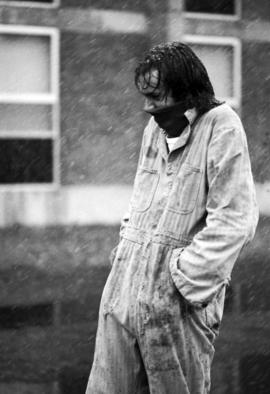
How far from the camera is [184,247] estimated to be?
262 cm

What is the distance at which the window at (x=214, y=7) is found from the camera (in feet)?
38.2

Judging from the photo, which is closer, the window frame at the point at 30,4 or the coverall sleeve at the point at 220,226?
the coverall sleeve at the point at 220,226

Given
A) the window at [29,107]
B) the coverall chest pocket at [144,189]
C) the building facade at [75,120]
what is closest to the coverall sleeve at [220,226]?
the coverall chest pocket at [144,189]

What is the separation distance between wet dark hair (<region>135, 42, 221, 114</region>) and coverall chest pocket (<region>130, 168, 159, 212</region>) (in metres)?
0.31

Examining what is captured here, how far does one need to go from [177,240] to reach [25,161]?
336 inches

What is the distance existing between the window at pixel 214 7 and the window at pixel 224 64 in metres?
0.40

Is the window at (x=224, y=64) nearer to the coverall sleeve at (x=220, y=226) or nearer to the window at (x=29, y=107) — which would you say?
the window at (x=29, y=107)

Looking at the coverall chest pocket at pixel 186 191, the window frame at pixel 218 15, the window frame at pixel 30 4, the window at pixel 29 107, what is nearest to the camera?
the coverall chest pocket at pixel 186 191

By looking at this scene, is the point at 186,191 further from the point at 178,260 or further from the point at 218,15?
the point at 218,15

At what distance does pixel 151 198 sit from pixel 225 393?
103 inches

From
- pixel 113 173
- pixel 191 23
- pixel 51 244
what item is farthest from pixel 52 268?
pixel 191 23

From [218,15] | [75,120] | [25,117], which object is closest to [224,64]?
[218,15]

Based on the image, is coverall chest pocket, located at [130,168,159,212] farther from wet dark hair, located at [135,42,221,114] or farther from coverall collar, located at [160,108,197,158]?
wet dark hair, located at [135,42,221,114]

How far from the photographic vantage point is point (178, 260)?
101 inches
